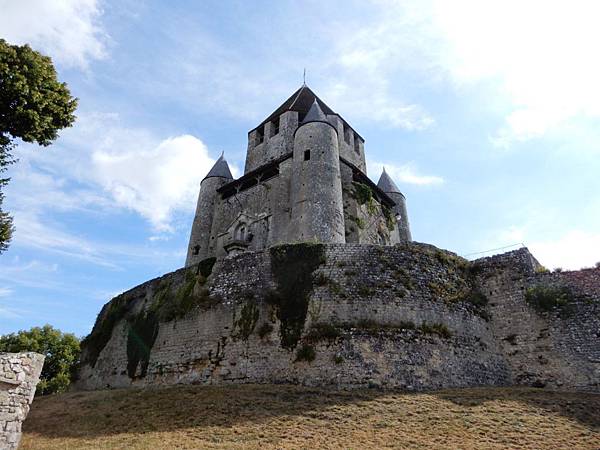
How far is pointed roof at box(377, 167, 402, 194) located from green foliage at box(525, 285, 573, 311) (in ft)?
59.5

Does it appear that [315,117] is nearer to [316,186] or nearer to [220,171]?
[316,186]

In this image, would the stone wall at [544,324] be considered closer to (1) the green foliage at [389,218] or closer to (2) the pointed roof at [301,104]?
(1) the green foliage at [389,218]

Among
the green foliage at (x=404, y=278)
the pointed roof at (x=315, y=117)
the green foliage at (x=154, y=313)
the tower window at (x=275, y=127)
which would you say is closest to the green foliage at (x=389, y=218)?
the pointed roof at (x=315, y=117)

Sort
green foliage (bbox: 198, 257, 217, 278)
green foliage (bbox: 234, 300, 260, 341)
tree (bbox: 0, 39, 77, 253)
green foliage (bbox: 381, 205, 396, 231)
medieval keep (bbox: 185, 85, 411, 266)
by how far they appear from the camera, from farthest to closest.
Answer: green foliage (bbox: 381, 205, 396, 231), medieval keep (bbox: 185, 85, 411, 266), green foliage (bbox: 198, 257, 217, 278), green foliage (bbox: 234, 300, 260, 341), tree (bbox: 0, 39, 77, 253)

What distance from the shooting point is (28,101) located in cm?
1275

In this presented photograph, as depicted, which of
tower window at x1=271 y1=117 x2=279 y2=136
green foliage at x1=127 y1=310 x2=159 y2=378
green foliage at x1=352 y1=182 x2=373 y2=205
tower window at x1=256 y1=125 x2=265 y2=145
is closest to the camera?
green foliage at x1=127 y1=310 x2=159 y2=378

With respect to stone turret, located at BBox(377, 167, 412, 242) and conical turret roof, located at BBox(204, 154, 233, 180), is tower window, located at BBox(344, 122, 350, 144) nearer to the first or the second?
stone turret, located at BBox(377, 167, 412, 242)

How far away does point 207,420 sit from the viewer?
34.3 feet

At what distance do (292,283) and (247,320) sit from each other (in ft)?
6.83

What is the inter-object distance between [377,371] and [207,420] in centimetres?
528

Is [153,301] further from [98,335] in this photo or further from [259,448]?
[259,448]

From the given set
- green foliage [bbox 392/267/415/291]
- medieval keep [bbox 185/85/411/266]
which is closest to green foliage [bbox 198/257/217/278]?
medieval keep [bbox 185/85/411/266]

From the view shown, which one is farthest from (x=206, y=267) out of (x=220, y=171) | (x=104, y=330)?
(x=220, y=171)

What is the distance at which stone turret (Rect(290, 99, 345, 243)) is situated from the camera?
21438 millimetres
